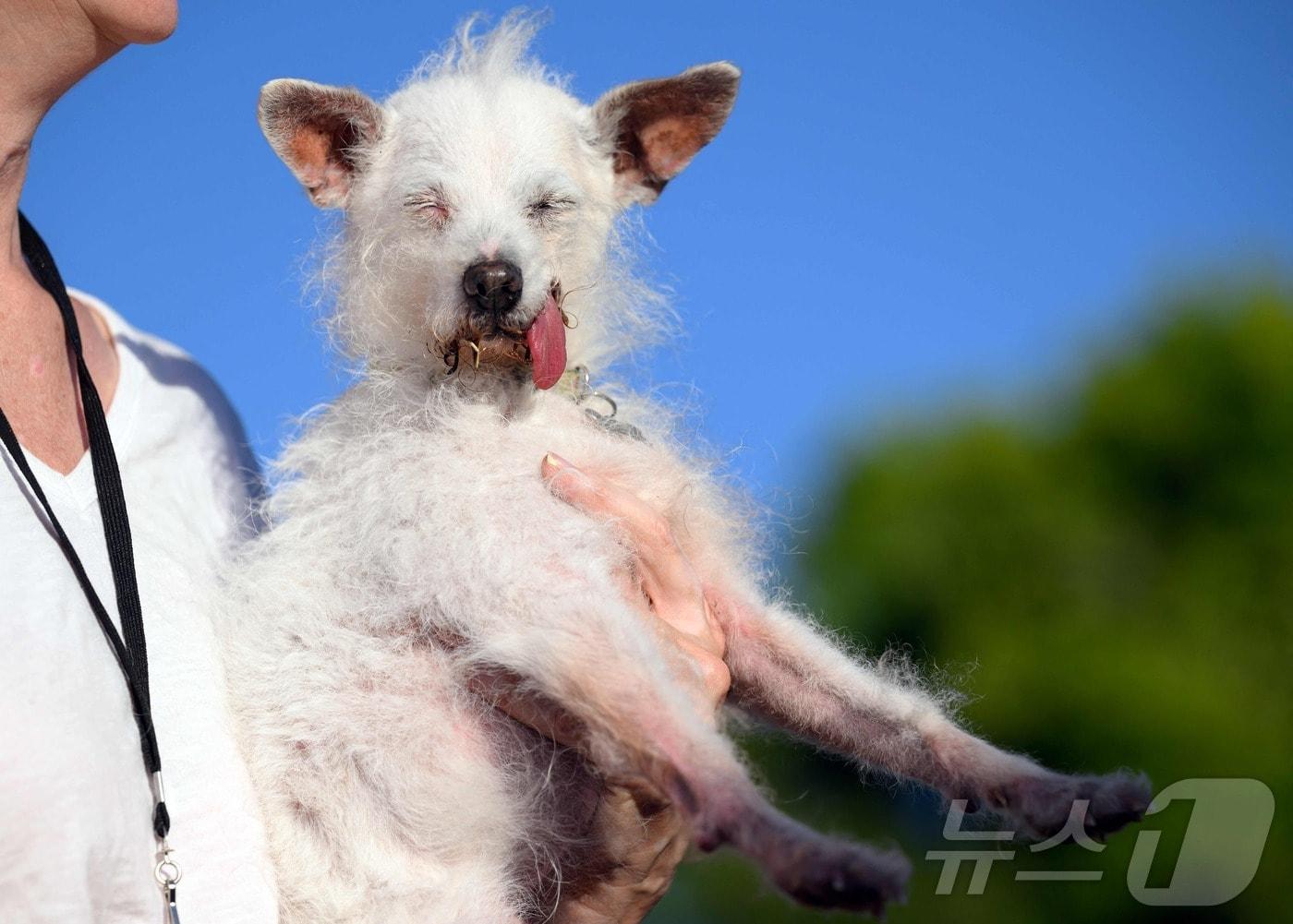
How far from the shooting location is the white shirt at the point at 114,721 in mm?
2139

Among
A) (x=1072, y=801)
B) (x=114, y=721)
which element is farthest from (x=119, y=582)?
(x=1072, y=801)

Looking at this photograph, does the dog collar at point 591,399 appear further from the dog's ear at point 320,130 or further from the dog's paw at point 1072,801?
the dog's paw at point 1072,801

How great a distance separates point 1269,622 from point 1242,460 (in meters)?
3.39

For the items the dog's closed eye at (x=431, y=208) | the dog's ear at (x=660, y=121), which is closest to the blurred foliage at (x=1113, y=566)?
the dog's ear at (x=660, y=121)

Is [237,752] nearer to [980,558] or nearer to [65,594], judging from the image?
[65,594]

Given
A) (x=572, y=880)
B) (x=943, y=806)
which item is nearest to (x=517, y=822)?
(x=572, y=880)

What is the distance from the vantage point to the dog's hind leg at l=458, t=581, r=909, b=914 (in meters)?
2.21

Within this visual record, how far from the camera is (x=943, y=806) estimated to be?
2.92 metres

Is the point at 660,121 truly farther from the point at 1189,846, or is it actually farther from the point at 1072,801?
the point at 1189,846

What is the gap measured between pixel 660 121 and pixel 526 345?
0.98 metres

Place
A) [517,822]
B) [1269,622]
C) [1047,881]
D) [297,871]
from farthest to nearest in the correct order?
[1269,622], [1047,881], [517,822], [297,871]

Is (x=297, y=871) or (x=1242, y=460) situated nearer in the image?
(x=297, y=871)

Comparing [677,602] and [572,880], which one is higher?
[677,602]

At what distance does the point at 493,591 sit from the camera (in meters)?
2.70
